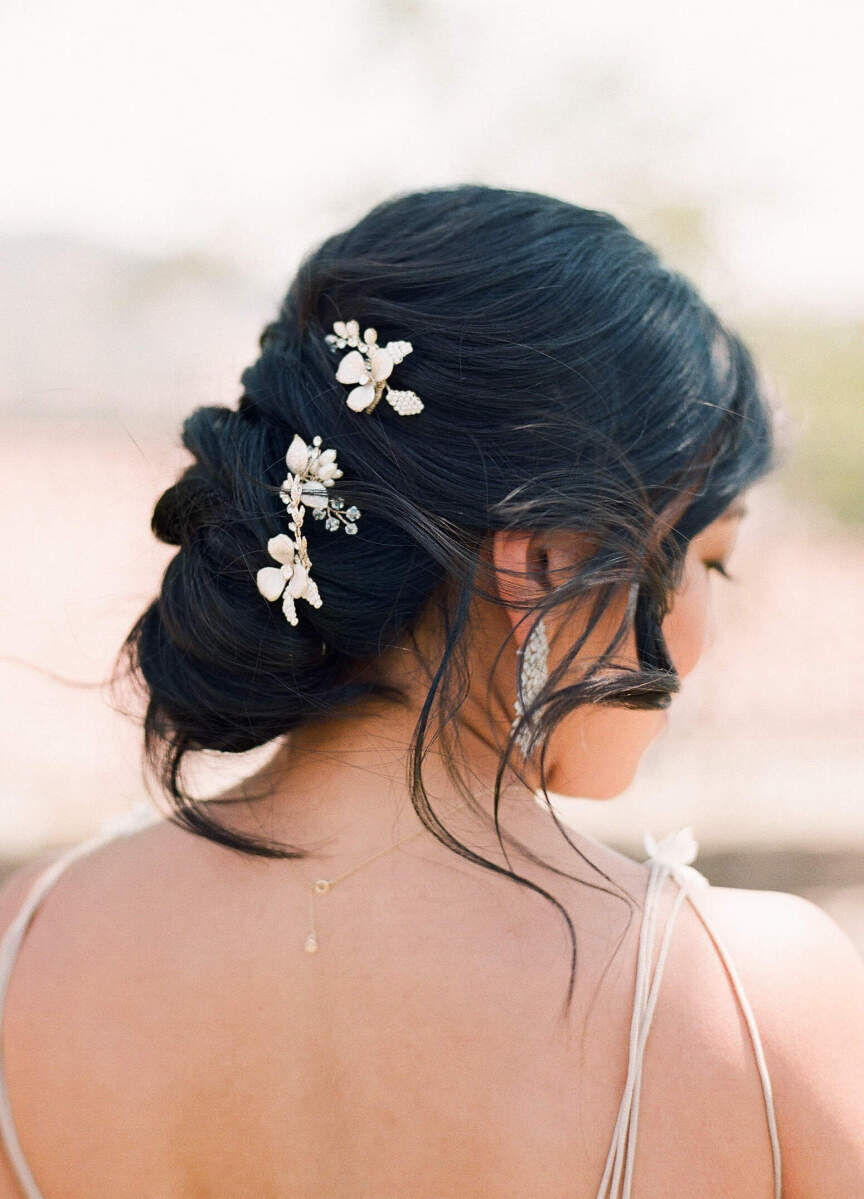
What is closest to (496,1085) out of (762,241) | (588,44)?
(762,241)

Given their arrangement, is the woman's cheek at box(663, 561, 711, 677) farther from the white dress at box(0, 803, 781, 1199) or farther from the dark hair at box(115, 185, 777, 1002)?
the white dress at box(0, 803, 781, 1199)

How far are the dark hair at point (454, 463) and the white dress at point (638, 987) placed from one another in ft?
0.36

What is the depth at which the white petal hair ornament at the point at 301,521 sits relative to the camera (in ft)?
3.78

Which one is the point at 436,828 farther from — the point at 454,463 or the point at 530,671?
the point at 454,463

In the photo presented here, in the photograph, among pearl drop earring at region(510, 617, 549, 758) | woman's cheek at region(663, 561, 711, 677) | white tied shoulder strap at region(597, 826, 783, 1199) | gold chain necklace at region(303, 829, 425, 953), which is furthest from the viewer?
woman's cheek at region(663, 561, 711, 677)

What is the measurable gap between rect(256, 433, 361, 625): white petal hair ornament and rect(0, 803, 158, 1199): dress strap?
375 mm

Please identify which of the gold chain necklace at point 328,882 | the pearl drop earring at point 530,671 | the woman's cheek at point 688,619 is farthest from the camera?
the woman's cheek at point 688,619

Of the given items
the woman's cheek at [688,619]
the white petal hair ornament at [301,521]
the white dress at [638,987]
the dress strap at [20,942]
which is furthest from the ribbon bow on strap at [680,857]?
the dress strap at [20,942]

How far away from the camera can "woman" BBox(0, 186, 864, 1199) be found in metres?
0.98

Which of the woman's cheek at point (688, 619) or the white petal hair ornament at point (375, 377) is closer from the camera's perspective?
the white petal hair ornament at point (375, 377)

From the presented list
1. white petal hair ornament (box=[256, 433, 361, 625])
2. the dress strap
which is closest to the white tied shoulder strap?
white petal hair ornament (box=[256, 433, 361, 625])

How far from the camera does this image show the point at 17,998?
1.14m

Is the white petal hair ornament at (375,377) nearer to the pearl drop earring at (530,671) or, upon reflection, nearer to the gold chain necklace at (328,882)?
the pearl drop earring at (530,671)

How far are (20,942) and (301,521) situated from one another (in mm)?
550
